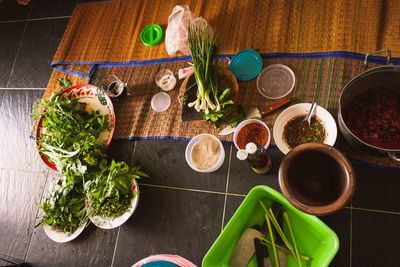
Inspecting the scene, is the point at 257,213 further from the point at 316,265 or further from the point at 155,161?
the point at 155,161

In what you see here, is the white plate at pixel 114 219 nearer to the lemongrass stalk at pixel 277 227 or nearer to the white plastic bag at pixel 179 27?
the lemongrass stalk at pixel 277 227

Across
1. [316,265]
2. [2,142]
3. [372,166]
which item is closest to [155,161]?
[316,265]

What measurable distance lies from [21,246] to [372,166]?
1.74m

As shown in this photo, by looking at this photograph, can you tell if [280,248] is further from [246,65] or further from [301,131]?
[246,65]

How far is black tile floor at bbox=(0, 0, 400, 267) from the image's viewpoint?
3.31ft

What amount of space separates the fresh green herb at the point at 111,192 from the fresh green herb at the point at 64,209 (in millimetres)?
77

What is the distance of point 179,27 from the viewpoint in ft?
4.14

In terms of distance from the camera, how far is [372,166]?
1.02 m

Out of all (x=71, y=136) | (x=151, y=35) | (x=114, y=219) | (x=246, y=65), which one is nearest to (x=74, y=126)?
(x=71, y=136)

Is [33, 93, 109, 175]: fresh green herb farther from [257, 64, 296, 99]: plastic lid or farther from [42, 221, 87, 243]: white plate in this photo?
[257, 64, 296, 99]: plastic lid

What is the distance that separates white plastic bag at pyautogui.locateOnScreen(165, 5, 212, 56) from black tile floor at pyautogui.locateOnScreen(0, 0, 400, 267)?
0.49 m

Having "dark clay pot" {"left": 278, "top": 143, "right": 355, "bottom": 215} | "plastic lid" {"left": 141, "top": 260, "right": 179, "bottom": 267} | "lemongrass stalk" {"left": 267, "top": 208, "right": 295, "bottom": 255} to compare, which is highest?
"dark clay pot" {"left": 278, "top": 143, "right": 355, "bottom": 215}

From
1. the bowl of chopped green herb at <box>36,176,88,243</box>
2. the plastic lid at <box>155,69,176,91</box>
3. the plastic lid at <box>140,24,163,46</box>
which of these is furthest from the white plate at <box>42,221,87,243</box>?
the plastic lid at <box>140,24,163,46</box>

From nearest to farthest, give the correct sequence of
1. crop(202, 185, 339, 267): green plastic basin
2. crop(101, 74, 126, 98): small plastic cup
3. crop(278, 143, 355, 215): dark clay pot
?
crop(278, 143, 355, 215): dark clay pot → crop(202, 185, 339, 267): green plastic basin → crop(101, 74, 126, 98): small plastic cup
